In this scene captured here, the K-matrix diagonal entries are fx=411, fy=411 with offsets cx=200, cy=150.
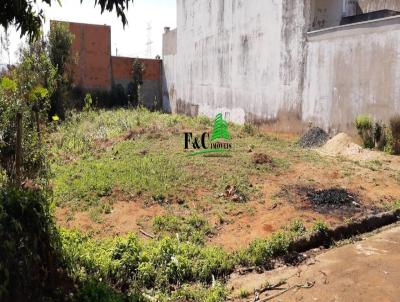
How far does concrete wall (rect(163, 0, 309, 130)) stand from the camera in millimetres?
12367

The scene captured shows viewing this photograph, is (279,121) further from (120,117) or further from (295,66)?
(120,117)

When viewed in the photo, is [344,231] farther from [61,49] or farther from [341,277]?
→ [61,49]

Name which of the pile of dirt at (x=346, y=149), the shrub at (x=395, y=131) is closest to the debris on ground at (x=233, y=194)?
the pile of dirt at (x=346, y=149)

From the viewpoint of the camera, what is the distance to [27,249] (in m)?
2.88

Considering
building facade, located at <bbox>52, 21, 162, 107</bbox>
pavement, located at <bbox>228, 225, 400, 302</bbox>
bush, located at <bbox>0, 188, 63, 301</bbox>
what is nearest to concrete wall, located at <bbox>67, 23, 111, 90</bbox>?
building facade, located at <bbox>52, 21, 162, 107</bbox>

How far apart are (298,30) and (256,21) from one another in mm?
2643

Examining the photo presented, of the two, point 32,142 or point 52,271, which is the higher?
point 32,142

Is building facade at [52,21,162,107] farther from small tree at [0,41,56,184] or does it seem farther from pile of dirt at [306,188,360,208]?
pile of dirt at [306,188,360,208]

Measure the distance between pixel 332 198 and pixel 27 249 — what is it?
4.73m

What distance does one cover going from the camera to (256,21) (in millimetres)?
14203

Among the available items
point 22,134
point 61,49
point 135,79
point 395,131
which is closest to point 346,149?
point 395,131

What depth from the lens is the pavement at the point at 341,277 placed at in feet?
11.9

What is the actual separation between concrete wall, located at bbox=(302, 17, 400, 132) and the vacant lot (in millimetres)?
1472

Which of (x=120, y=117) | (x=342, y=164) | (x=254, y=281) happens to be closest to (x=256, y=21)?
(x=120, y=117)
